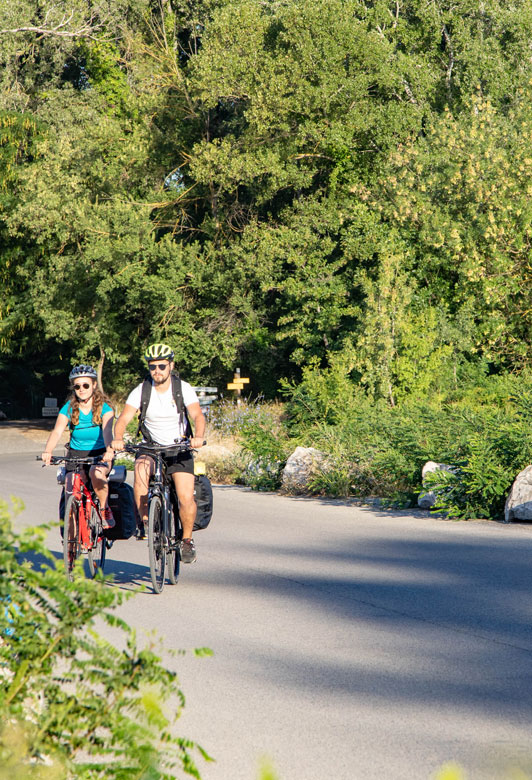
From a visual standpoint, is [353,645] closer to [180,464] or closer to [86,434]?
[180,464]

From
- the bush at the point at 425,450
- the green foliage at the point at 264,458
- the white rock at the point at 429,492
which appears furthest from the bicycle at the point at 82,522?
the green foliage at the point at 264,458

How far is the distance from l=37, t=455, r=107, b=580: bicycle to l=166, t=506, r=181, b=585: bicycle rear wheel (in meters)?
0.62

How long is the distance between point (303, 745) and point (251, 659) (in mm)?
1585

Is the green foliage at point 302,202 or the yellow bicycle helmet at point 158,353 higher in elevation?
the green foliage at point 302,202

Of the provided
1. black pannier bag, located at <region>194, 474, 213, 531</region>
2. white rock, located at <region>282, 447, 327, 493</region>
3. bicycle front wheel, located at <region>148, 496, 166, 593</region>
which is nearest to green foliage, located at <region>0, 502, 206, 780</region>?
bicycle front wheel, located at <region>148, 496, 166, 593</region>

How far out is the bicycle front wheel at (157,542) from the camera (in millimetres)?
7812

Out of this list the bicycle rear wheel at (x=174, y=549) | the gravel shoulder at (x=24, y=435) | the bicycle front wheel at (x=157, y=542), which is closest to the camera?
the bicycle front wheel at (x=157, y=542)

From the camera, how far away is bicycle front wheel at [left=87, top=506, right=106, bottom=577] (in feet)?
27.2

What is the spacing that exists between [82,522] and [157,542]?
2.37 feet

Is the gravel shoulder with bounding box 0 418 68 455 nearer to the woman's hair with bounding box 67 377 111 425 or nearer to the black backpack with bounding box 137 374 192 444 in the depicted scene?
the woman's hair with bounding box 67 377 111 425

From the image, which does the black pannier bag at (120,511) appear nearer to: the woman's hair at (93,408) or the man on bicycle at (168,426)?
the man on bicycle at (168,426)

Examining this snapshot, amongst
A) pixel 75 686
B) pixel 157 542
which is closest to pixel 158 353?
pixel 157 542

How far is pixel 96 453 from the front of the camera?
8.68 m

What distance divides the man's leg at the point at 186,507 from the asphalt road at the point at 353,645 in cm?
32
